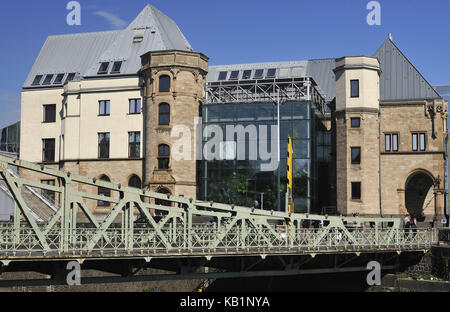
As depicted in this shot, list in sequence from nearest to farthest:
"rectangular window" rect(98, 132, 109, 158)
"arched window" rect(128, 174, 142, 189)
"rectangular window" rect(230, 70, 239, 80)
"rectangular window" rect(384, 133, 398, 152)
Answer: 1. "rectangular window" rect(384, 133, 398, 152)
2. "arched window" rect(128, 174, 142, 189)
3. "rectangular window" rect(98, 132, 109, 158)
4. "rectangular window" rect(230, 70, 239, 80)

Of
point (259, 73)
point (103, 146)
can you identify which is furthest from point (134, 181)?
point (259, 73)

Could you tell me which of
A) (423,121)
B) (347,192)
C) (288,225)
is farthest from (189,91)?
(288,225)

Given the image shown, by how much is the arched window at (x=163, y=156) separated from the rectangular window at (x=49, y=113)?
12442mm

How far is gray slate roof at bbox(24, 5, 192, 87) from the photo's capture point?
2260 inches

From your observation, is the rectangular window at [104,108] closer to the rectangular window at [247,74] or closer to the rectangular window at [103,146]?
the rectangular window at [103,146]

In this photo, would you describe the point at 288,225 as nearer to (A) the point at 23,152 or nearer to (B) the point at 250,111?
(B) the point at 250,111

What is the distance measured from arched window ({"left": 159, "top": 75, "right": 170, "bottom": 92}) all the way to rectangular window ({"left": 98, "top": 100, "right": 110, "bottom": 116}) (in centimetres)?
610

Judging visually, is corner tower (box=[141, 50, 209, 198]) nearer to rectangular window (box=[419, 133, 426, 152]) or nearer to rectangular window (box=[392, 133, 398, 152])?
rectangular window (box=[392, 133, 398, 152])

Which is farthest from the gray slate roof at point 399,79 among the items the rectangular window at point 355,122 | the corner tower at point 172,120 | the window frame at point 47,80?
the window frame at point 47,80

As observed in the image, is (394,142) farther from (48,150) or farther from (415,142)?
(48,150)

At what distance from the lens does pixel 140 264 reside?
28156 millimetres

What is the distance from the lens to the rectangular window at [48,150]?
2333 inches

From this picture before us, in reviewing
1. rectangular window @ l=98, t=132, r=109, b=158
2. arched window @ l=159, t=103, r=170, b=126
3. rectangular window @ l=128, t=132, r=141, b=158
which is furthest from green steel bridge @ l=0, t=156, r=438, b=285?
rectangular window @ l=98, t=132, r=109, b=158

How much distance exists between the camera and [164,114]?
5278 centimetres
